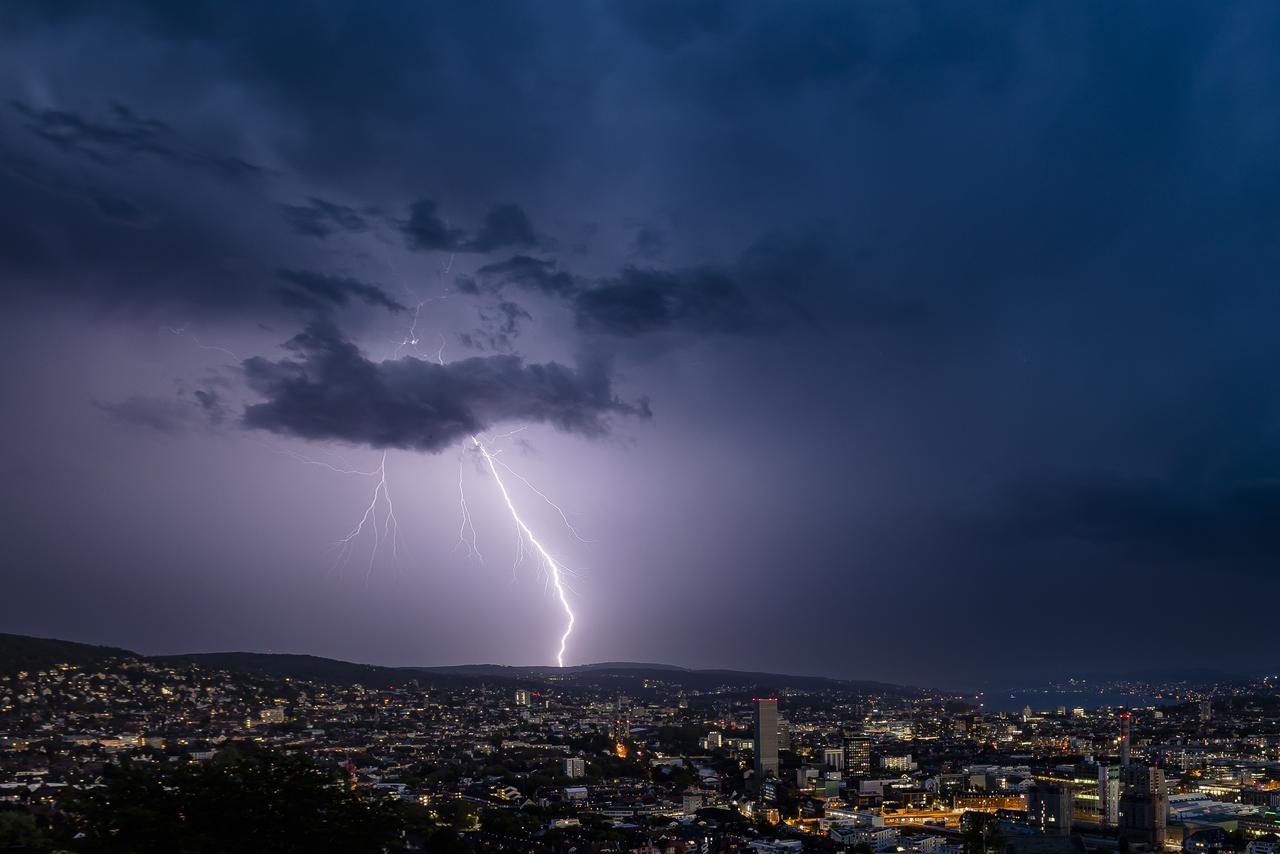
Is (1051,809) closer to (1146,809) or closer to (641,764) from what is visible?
(1146,809)

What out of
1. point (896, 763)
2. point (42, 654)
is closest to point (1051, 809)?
point (896, 763)

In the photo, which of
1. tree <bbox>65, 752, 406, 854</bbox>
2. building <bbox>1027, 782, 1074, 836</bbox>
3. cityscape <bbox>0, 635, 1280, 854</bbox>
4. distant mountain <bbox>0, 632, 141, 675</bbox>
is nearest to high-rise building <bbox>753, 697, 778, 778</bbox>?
cityscape <bbox>0, 635, 1280, 854</bbox>

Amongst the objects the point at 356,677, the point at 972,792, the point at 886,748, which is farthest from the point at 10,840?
the point at 356,677

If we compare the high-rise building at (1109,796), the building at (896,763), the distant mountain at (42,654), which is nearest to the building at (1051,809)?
the high-rise building at (1109,796)

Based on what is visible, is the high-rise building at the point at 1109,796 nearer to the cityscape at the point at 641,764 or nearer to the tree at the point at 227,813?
the cityscape at the point at 641,764

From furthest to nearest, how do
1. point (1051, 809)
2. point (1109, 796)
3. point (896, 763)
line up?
point (896, 763)
point (1109, 796)
point (1051, 809)

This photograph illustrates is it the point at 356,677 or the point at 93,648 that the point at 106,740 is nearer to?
the point at 93,648

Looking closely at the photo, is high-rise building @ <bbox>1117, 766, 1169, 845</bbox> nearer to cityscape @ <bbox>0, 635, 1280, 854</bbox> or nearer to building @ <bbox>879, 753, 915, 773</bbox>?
cityscape @ <bbox>0, 635, 1280, 854</bbox>
